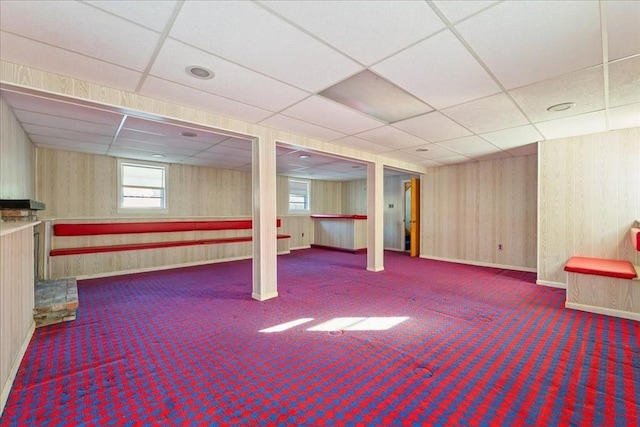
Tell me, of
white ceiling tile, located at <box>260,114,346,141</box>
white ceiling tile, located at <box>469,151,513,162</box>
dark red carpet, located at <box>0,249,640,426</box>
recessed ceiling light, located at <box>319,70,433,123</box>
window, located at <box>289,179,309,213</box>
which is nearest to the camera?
dark red carpet, located at <box>0,249,640,426</box>

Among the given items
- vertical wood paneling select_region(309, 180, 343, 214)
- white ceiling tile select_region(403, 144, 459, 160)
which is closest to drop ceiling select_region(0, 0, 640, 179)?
white ceiling tile select_region(403, 144, 459, 160)

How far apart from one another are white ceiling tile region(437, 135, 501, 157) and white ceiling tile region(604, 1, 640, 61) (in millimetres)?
2292

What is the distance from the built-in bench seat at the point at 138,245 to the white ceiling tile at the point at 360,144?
3.79 metres

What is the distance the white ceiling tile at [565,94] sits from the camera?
2.40 metres

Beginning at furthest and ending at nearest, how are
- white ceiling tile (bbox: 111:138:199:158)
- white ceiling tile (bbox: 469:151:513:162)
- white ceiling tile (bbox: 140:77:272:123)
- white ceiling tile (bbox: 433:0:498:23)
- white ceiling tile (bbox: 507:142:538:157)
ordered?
white ceiling tile (bbox: 469:151:513:162), white ceiling tile (bbox: 507:142:538:157), white ceiling tile (bbox: 111:138:199:158), white ceiling tile (bbox: 140:77:272:123), white ceiling tile (bbox: 433:0:498:23)

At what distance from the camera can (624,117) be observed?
346cm

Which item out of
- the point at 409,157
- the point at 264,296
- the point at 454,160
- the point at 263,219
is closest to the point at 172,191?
the point at 263,219

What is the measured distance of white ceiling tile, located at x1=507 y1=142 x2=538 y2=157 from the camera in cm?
488

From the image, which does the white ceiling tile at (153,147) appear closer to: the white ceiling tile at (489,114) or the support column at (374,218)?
the support column at (374,218)

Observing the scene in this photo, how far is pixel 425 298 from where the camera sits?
3.91 m

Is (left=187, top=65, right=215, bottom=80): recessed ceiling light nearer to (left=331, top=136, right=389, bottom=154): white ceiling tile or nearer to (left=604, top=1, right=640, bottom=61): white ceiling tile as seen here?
(left=331, top=136, right=389, bottom=154): white ceiling tile

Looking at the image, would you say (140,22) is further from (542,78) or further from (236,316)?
(542,78)

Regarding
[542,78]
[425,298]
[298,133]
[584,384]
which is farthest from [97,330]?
[542,78]

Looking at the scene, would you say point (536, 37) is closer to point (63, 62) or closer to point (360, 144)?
Result: point (360, 144)
